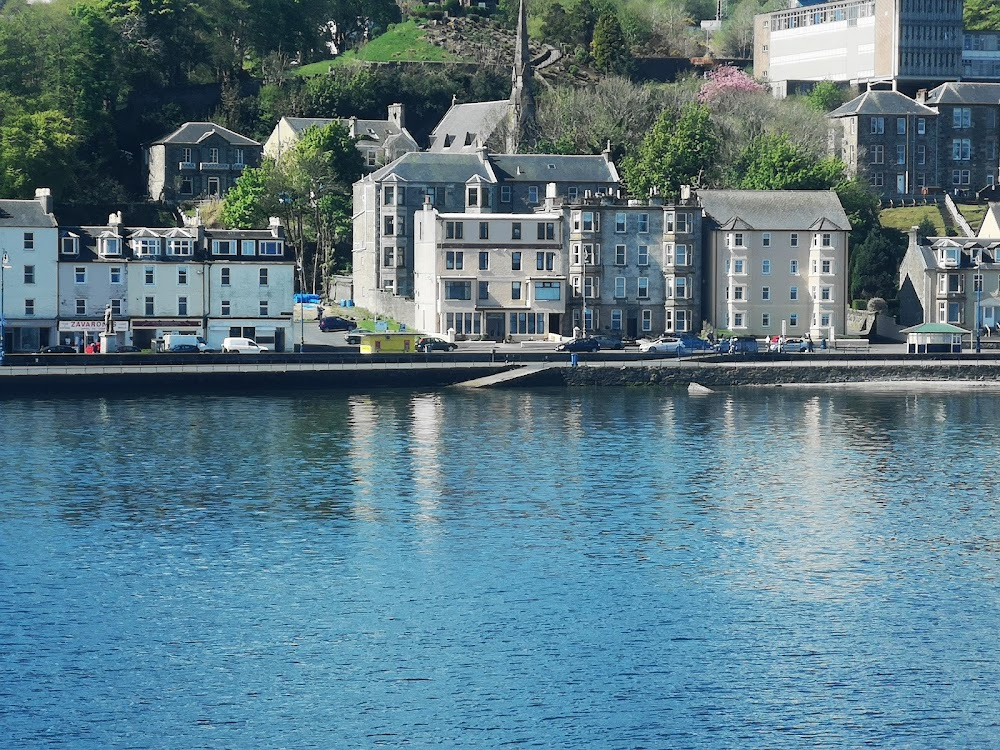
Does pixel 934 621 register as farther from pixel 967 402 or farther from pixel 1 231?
pixel 1 231

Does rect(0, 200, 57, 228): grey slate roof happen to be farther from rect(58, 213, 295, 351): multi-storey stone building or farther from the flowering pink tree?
the flowering pink tree

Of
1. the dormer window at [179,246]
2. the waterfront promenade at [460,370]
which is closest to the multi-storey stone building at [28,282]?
the waterfront promenade at [460,370]

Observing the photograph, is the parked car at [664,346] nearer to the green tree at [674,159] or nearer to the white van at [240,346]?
the green tree at [674,159]

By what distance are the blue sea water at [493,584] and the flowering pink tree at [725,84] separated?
280ft

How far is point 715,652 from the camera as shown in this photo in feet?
163

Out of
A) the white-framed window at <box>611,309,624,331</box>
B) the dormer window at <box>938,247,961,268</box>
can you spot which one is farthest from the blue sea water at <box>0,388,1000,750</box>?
the dormer window at <box>938,247,961,268</box>

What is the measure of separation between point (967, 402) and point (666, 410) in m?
19.3

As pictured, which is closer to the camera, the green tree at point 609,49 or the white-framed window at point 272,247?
the white-framed window at point 272,247

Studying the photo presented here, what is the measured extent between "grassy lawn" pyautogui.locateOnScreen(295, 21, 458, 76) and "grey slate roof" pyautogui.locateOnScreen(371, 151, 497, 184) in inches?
1993

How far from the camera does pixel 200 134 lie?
158m

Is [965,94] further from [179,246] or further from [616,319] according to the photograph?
[179,246]

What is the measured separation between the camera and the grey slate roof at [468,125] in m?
157

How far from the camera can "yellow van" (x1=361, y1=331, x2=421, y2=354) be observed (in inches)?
4377

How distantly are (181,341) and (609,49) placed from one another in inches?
3286
